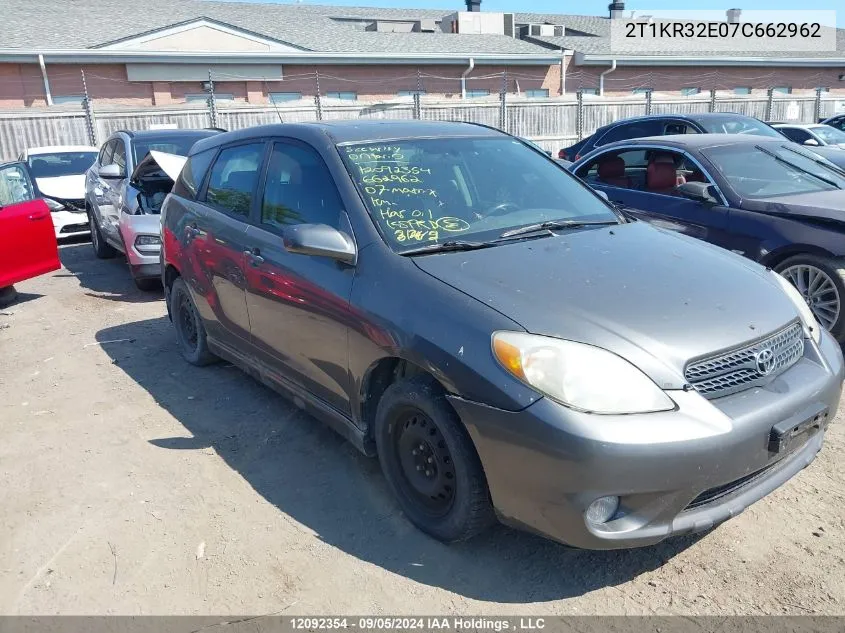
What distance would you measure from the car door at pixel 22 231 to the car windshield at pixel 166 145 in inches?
58.8

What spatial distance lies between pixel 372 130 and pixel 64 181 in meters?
9.56

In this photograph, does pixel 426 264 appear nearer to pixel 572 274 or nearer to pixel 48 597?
pixel 572 274

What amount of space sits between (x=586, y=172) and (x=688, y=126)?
3494 millimetres

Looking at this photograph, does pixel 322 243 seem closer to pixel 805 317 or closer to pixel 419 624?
pixel 419 624

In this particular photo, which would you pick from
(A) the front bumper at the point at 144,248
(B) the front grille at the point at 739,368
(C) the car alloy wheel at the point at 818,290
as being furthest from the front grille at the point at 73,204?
(B) the front grille at the point at 739,368

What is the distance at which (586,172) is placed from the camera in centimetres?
736

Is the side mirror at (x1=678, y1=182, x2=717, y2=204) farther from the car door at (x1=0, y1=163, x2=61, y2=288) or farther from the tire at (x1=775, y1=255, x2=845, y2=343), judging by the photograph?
the car door at (x1=0, y1=163, x2=61, y2=288)

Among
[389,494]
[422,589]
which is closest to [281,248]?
[389,494]

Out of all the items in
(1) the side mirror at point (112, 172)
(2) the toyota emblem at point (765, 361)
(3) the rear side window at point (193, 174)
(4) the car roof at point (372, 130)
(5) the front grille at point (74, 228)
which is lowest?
(5) the front grille at point (74, 228)

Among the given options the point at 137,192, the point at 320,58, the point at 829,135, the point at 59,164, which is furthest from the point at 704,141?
the point at 320,58

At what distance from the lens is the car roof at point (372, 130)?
12.8 ft

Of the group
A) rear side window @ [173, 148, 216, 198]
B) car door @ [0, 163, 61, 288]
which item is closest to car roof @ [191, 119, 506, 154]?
rear side window @ [173, 148, 216, 198]

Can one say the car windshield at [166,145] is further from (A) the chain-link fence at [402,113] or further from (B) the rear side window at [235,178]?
(A) the chain-link fence at [402,113]

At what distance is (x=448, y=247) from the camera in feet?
10.9
